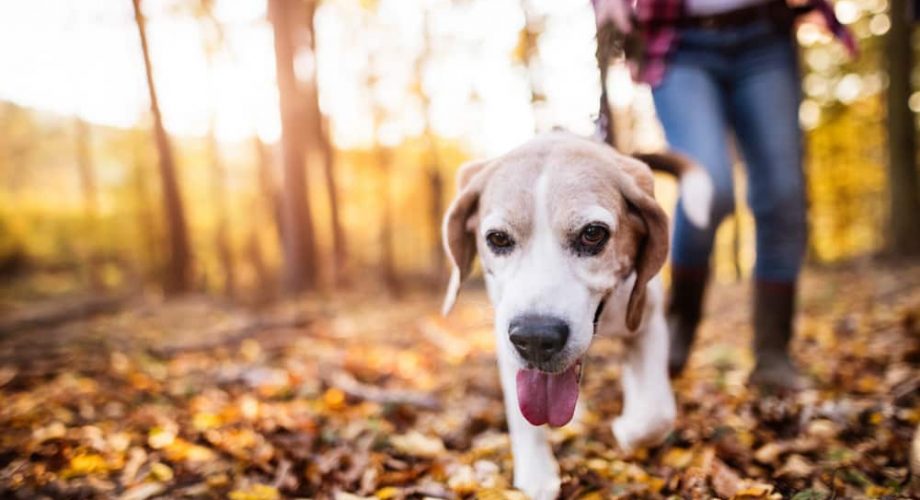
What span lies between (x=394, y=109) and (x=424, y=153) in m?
1.64

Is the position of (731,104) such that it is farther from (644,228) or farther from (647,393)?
(647,393)

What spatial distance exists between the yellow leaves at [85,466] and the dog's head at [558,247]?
1.76m

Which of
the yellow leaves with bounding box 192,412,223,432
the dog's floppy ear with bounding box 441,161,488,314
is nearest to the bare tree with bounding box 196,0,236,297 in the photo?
the yellow leaves with bounding box 192,412,223,432

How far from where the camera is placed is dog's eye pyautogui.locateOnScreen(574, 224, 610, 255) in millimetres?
2041

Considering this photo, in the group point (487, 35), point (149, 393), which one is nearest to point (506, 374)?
point (149, 393)

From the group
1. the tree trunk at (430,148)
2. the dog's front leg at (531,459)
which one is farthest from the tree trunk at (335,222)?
the dog's front leg at (531,459)

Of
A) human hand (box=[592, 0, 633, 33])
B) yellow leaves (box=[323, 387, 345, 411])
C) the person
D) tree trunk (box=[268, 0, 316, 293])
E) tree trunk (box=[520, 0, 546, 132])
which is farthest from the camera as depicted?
tree trunk (box=[268, 0, 316, 293])

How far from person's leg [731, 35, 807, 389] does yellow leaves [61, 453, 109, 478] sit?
10.4ft

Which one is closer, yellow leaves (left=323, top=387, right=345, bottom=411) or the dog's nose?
the dog's nose

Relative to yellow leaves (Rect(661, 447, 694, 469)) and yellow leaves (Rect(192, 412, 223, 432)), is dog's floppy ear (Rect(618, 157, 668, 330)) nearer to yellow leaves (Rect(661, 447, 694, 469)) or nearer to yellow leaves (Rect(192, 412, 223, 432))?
yellow leaves (Rect(661, 447, 694, 469))

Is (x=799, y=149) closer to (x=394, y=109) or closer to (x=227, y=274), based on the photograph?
(x=394, y=109)

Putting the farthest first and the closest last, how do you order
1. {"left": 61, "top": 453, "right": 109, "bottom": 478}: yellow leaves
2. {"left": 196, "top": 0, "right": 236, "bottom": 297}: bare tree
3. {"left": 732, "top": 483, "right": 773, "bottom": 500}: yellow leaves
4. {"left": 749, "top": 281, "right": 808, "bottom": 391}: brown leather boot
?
{"left": 196, "top": 0, "right": 236, "bottom": 297}: bare tree < {"left": 749, "top": 281, "right": 808, "bottom": 391}: brown leather boot < {"left": 61, "top": 453, "right": 109, "bottom": 478}: yellow leaves < {"left": 732, "top": 483, "right": 773, "bottom": 500}: yellow leaves

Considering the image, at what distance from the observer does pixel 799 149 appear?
3.02 metres

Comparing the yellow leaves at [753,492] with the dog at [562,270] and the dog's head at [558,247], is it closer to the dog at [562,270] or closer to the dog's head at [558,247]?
the dog at [562,270]
